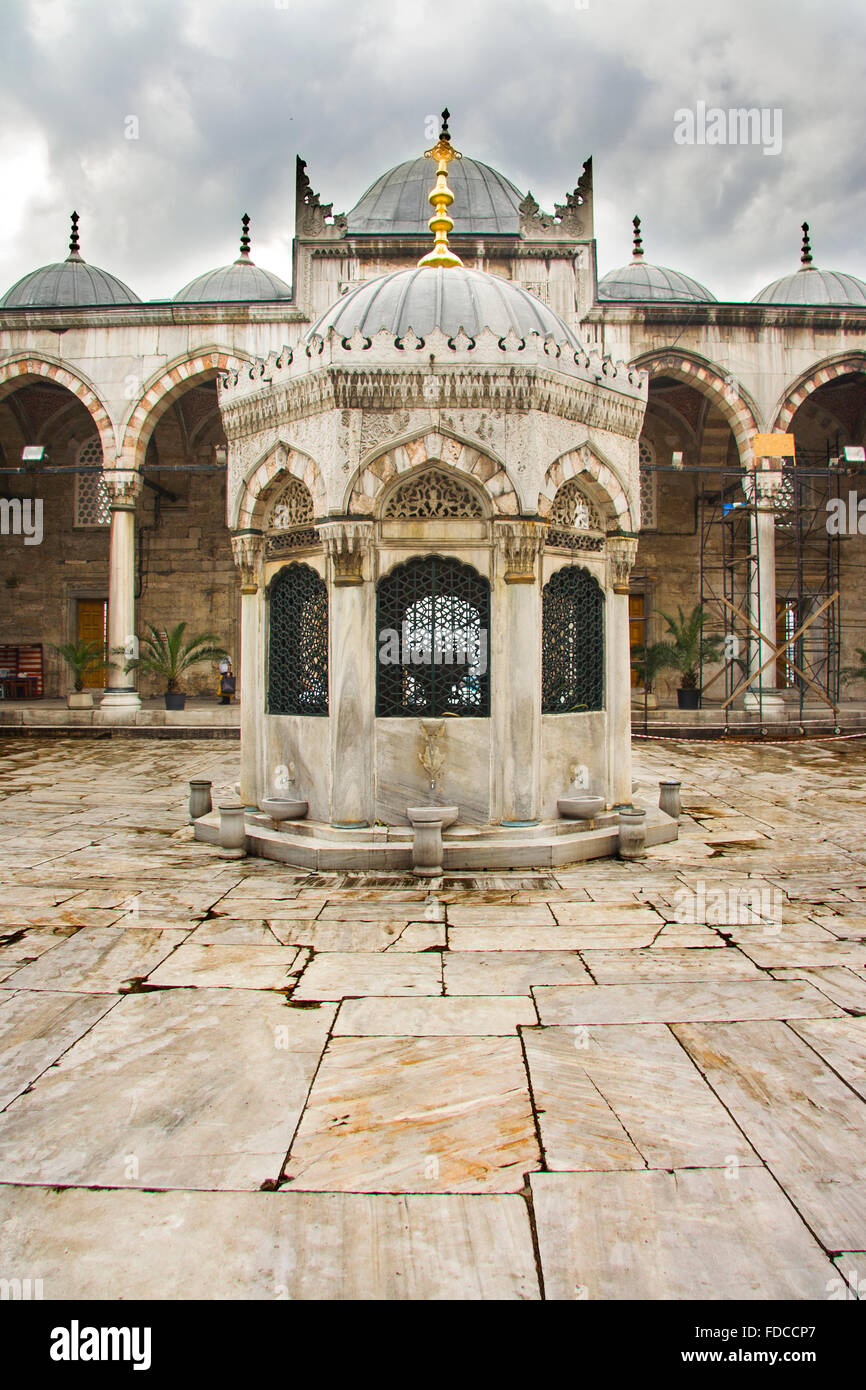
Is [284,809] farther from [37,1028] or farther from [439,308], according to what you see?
[439,308]

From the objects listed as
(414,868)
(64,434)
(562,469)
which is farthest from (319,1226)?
(64,434)

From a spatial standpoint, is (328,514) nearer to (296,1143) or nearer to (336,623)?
(336,623)

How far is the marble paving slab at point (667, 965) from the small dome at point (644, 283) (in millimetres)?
18310

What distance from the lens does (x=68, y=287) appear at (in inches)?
763

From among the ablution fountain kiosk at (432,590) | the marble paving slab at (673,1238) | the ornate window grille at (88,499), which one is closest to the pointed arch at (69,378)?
the ornate window grille at (88,499)

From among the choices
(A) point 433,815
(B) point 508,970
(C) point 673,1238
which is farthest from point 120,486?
(C) point 673,1238

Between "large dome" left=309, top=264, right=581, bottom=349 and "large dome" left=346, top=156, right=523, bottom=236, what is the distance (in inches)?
449

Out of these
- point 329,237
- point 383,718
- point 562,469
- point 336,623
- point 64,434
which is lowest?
→ point 383,718

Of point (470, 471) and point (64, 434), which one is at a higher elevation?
point (64, 434)

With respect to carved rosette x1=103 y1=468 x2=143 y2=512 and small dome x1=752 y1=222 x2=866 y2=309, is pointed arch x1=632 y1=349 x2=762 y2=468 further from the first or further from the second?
carved rosette x1=103 y1=468 x2=143 y2=512

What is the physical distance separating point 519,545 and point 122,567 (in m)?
11.3

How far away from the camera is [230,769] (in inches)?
382

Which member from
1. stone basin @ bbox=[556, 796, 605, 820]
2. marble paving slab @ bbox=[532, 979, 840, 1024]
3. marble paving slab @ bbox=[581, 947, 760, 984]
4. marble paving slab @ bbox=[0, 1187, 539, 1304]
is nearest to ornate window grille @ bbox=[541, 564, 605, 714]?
→ stone basin @ bbox=[556, 796, 605, 820]
